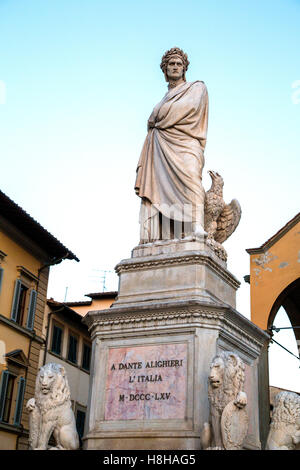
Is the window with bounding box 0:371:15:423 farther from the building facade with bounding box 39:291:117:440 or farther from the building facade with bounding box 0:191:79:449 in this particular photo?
the building facade with bounding box 39:291:117:440

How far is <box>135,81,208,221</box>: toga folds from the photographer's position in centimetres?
939

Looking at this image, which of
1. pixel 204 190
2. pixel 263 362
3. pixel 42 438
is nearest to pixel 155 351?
pixel 42 438

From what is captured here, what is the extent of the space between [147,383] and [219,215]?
301 cm

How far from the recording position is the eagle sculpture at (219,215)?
31.4 feet

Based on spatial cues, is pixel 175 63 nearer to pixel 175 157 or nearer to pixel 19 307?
pixel 175 157

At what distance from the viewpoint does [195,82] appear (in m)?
10.1

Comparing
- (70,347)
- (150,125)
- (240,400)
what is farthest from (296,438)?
(70,347)

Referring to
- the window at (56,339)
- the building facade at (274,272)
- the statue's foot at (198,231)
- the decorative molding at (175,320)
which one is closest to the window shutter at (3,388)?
the window at (56,339)

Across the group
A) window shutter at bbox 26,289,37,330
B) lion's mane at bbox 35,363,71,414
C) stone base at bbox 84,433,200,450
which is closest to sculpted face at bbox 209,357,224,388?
stone base at bbox 84,433,200,450

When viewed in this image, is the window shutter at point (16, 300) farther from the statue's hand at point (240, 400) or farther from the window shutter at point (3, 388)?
the statue's hand at point (240, 400)

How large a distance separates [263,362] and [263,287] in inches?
104

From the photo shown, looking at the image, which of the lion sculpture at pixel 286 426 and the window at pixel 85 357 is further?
the window at pixel 85 357

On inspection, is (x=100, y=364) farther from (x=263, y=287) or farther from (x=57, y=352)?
(x=57, y=352)

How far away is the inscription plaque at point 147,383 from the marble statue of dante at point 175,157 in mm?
1888
